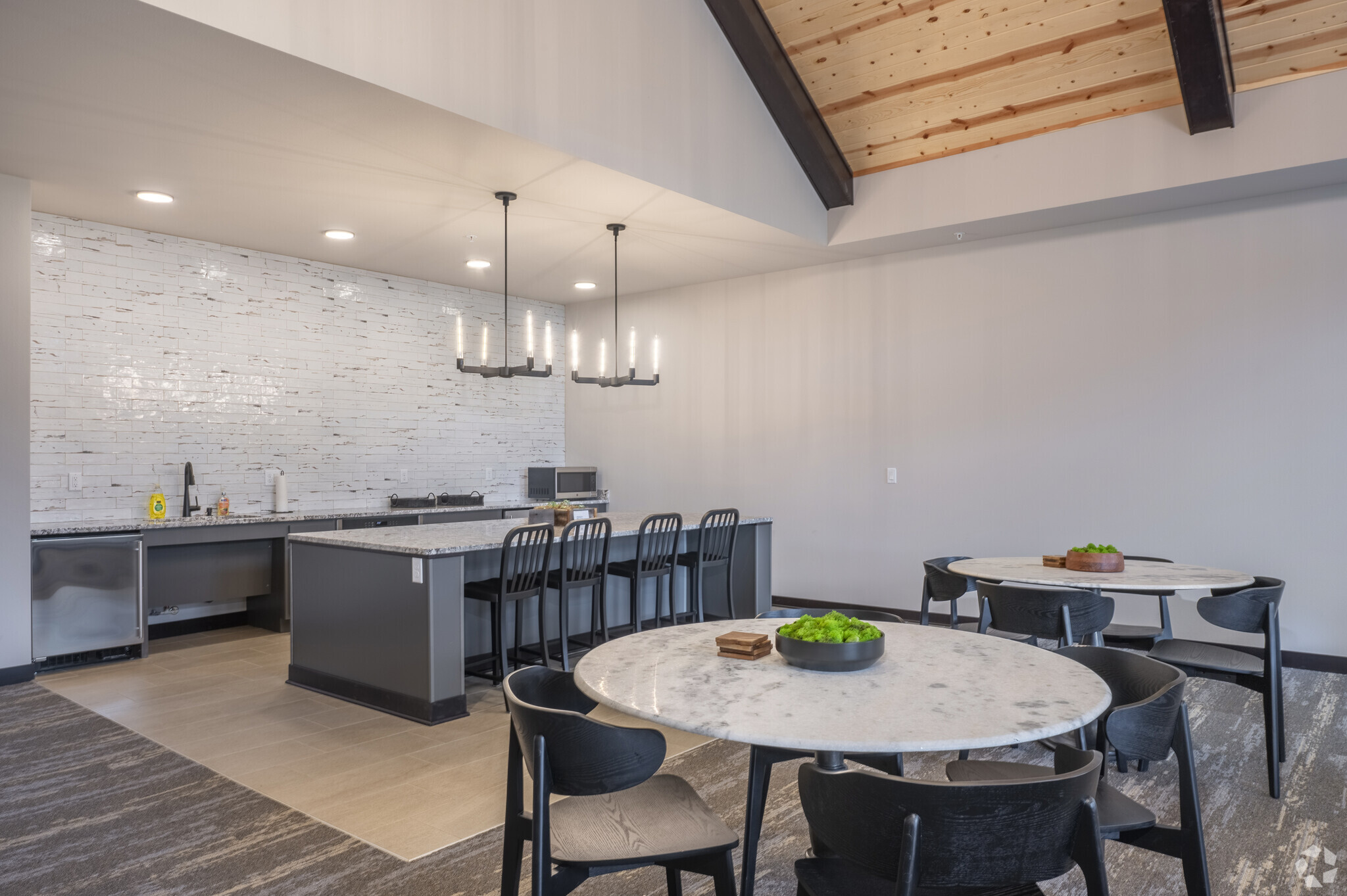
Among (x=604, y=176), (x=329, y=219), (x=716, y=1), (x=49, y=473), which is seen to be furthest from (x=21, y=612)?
(x=716, y=1)

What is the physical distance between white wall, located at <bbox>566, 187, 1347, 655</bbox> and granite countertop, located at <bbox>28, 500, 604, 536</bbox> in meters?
2.33

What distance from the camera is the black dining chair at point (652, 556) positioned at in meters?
5.19

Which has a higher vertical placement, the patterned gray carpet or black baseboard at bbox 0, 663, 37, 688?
black baseboard at bbox 0, 663, 37, 688

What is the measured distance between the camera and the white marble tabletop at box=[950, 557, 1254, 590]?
130 inches

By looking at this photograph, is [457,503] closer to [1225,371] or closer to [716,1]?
[716,1]

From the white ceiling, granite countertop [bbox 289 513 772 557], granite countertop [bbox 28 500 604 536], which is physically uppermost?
the white ceiling

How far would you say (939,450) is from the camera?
6.23 meters

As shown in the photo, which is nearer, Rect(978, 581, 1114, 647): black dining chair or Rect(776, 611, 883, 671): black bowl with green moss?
Rect(776, 611, 883, 671): black bowl with green moss

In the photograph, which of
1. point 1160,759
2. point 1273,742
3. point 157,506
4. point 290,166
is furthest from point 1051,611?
point 157,506

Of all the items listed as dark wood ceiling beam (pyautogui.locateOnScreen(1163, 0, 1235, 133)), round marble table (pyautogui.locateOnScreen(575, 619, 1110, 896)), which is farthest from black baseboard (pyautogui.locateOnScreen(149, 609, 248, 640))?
dark wood ceiling beam (pyautogui.locateOnScreen(1163, 0, 1235, 133))

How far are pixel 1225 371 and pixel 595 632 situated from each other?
4244mm

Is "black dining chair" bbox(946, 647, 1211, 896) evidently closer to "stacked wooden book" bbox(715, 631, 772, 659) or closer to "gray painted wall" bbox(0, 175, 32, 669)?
"stacked wooden book" bbox(715, 631, 772, 659)

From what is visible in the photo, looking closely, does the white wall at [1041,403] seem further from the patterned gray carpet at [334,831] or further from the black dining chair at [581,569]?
the black dining chair at [581,569]

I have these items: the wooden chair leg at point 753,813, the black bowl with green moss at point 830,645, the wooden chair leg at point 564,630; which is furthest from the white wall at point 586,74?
the wooden chair leg at point 753,813
